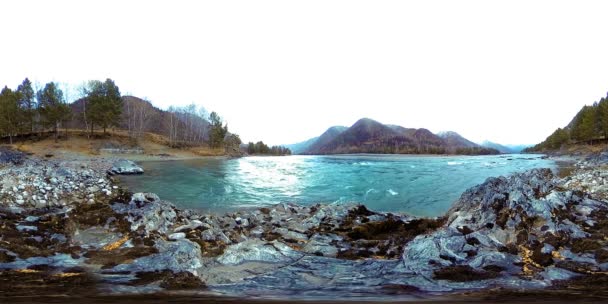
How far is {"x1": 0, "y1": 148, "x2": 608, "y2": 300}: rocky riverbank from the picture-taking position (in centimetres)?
612

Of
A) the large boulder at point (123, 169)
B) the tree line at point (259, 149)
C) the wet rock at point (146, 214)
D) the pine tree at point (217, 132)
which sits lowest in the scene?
the wet rock at point (146, 214)

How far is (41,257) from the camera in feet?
25.3

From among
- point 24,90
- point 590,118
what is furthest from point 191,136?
point 590,118

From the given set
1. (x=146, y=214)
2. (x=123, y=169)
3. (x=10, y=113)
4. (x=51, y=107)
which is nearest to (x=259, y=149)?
(x=51, y=107)

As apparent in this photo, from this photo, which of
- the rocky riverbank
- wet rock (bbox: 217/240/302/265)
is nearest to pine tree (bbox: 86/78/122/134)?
the rocky riverbank

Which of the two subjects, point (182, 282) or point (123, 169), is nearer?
point (182, 282)

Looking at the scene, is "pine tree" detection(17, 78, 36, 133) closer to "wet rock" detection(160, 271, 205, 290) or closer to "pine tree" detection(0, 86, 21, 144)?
"pine tree" detection(0, 86, 21, 144)

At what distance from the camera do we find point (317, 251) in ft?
28.6

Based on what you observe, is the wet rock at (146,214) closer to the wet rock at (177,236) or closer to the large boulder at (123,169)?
the wet rock at (177,236)

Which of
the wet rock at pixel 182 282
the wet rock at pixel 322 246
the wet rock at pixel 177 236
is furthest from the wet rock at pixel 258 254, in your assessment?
the wet rock at pixel 177 236

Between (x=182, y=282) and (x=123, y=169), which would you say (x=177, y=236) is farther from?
(x=123, y=169)

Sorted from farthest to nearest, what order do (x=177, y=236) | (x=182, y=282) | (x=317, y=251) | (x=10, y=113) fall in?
(x=10, y=113) → (x=177, y=236) → (x=317, y=251) → (x=182, y=282)

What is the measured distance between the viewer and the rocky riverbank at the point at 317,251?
6117mm

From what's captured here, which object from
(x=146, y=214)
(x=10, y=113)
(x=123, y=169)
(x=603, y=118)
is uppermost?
(x=603, y=118)
